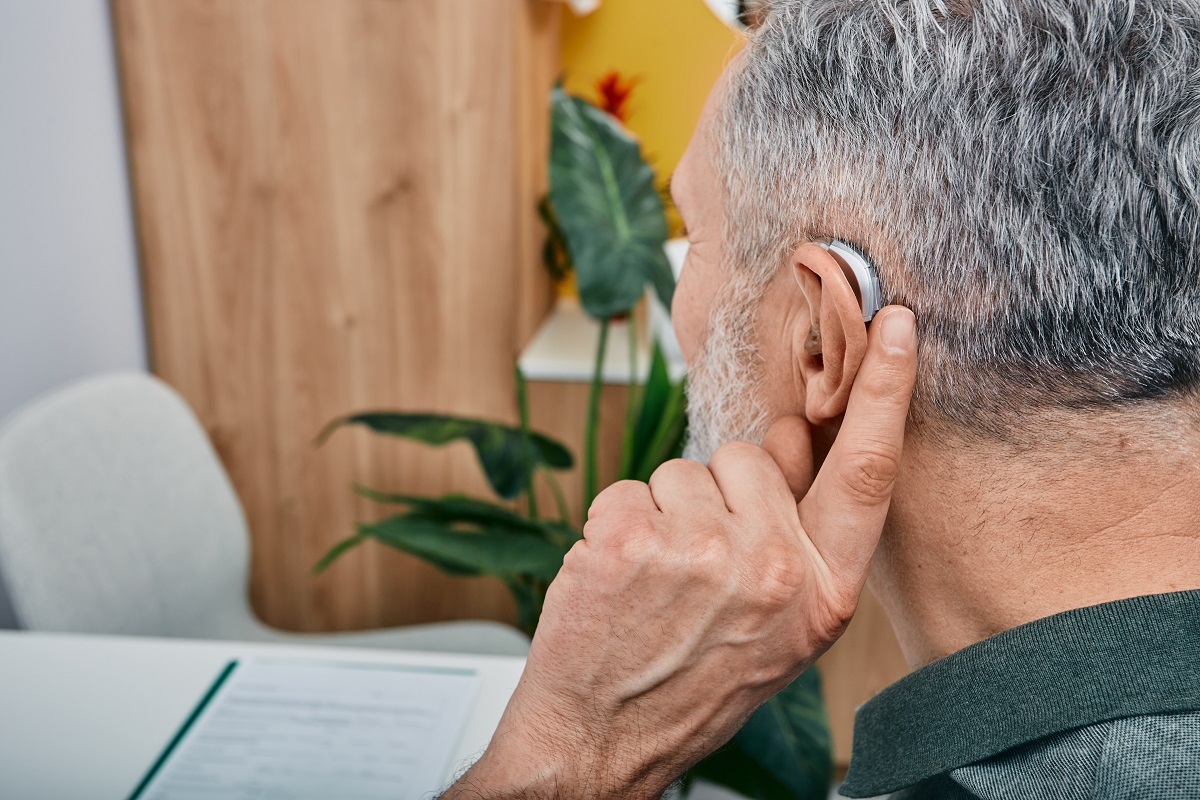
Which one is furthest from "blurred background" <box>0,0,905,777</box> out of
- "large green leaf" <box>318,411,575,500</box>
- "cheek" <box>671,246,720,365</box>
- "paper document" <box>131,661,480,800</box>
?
"cheek" <box>671,246,720,365</box>

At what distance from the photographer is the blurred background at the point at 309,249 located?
1.57m

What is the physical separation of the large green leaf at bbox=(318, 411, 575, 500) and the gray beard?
692 mm

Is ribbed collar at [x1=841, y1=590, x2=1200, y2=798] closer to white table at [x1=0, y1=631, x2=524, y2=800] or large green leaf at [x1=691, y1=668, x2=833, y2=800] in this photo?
white table at [x1=0, y1=631, x2=524, y2=800]

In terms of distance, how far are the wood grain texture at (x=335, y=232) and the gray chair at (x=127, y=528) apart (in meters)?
0.32

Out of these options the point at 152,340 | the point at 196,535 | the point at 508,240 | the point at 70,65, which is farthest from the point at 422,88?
the point at 196,535

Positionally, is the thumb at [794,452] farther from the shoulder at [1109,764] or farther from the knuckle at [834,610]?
the shoulder at [1109,764]

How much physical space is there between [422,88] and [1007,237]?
1.30 metres

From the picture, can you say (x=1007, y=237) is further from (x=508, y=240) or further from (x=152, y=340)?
(x=152, y=340)

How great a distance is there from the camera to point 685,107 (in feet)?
7.26

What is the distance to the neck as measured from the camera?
0.56 meters

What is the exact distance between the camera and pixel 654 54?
217 centimetres

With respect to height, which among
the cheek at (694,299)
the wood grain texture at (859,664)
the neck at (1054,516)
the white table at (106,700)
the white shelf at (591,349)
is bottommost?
the wood grain texture at (859,664)

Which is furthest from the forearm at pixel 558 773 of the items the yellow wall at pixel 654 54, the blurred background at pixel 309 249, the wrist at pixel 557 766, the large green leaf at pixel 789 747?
the yellow wall at pixel 654 54

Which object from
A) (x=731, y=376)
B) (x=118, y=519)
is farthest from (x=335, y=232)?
(x=731, y=376)
